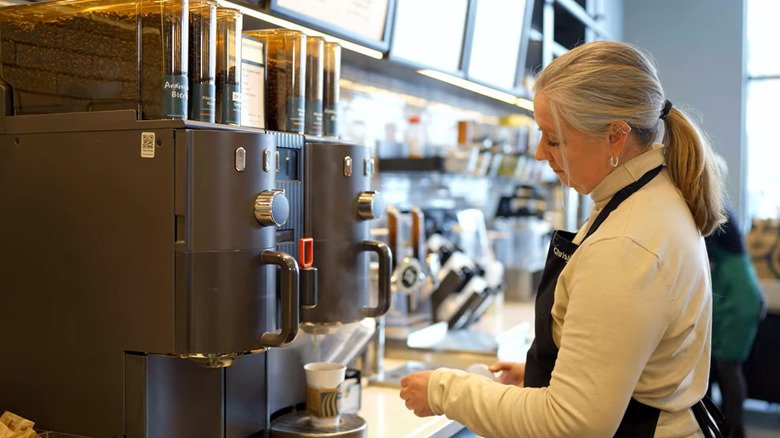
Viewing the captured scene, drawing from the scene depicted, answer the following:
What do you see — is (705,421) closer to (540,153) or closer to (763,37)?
(540,153)

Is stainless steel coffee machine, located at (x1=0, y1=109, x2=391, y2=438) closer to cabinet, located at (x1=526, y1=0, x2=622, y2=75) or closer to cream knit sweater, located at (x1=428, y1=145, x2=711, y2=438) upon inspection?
cream knit sweater, located at (x1=428, y1=145, x2=711, y2=438)

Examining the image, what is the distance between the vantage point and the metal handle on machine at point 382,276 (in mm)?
1646

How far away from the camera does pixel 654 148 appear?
1277 millimetres

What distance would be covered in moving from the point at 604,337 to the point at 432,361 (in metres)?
1.44

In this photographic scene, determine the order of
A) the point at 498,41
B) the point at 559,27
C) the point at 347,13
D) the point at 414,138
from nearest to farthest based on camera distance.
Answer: the point at 347,13 → the point at 498,41 → the point at 414,138 → the point at 559,27

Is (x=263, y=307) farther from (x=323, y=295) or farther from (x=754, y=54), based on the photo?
(x=754, y=54)

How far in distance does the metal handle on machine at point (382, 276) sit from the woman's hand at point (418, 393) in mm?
311

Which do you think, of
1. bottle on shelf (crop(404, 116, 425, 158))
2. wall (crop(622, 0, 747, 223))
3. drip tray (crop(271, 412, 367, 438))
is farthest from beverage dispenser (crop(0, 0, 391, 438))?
wall (crop(622, 0, 747, 223))

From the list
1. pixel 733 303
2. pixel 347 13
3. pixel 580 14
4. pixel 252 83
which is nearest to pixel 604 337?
pixel 252 83

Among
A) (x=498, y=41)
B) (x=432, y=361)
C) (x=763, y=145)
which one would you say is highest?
(x=498, y=41)

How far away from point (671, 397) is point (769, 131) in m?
5.79

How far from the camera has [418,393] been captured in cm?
133

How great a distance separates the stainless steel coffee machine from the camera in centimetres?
123

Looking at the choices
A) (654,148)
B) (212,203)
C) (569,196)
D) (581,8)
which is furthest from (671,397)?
(569,196)
